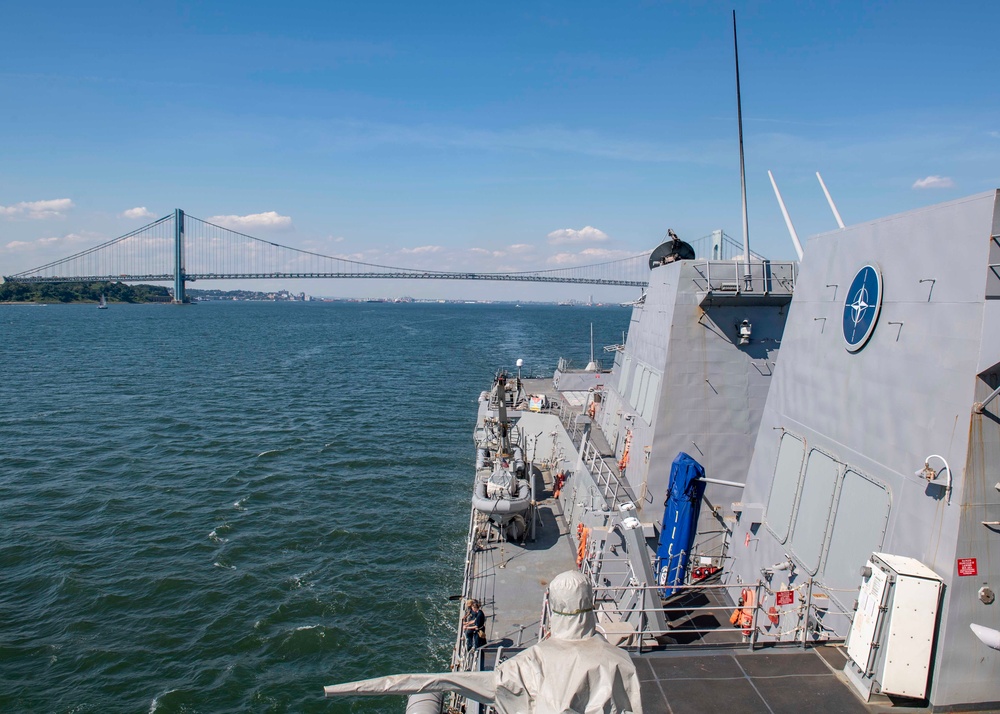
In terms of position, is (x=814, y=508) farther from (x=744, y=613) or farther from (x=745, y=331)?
(x=745, y=331)

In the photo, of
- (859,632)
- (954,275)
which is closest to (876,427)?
(954,275)

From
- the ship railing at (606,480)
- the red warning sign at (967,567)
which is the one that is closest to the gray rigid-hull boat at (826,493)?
the red warning sign at (967,567)

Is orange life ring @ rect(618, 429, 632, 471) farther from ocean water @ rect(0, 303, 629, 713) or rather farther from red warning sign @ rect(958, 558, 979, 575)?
red warning sign @ rect(958, 558, 979, 575)

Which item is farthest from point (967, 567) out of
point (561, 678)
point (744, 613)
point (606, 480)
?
point (606, 480)

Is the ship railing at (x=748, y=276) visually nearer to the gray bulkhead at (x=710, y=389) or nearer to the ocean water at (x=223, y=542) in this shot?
the gray bulkhead at (x=710, y=389)

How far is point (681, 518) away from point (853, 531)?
441 centimetres

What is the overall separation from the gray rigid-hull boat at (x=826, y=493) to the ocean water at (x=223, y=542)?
17.7 ft

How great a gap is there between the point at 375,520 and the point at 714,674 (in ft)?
66.4

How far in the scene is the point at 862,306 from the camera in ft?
28.2

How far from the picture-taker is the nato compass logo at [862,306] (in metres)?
8.23

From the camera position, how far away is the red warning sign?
21.0ft

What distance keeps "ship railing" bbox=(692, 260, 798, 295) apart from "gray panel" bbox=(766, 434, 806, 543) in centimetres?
554

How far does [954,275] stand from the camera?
22.4 ft

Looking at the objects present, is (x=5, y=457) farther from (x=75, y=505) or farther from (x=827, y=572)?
(x=827, y=572)
